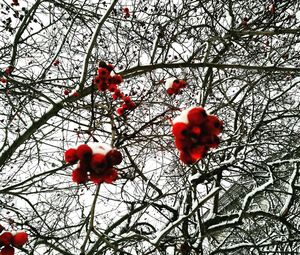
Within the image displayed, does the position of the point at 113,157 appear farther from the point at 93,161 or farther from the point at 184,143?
the point at 184,143

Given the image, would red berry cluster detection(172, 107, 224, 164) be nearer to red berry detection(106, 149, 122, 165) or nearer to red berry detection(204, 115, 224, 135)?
red berry detection(204, 115, 224, 135)

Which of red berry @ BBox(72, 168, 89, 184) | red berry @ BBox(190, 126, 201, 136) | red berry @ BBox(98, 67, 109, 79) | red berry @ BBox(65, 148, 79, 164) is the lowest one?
red berry @ BBox(72, 168, 89, 184)

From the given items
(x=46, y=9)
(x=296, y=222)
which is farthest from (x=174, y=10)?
(x=296, y=222)

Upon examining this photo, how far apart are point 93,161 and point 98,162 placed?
0.08 feet

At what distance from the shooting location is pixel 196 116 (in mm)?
1479

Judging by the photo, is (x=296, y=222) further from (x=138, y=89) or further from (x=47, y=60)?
(x=47, y=60)

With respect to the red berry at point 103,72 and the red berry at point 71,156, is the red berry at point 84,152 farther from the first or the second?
the red berry at point 103,72

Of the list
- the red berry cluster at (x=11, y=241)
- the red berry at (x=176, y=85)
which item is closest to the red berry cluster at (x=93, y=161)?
the red berry cluster at (x=11, y=241)

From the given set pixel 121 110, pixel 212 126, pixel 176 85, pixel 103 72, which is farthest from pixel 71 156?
pixel 176 85

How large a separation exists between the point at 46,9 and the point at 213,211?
3.90m

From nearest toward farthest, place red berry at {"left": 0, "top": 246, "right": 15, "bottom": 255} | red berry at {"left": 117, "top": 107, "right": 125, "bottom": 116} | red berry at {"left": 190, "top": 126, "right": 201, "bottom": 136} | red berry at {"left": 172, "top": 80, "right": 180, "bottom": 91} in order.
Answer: red berry at {"left": 190, "top": 126, "right": 201, "bottom": 136} < red berry at {"left": 0, "top": 246, "right": 15, "bottom": 255} < red berry at {"left": 117, "top": 107, "right": 125, "bottom": 116} < red berry at {"left": 172, "top": 80, "right": 180, "bottom": 91}

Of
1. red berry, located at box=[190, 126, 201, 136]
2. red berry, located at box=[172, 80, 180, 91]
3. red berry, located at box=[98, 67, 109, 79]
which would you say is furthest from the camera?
red berry, located at box=[172, 80, 180, 91]

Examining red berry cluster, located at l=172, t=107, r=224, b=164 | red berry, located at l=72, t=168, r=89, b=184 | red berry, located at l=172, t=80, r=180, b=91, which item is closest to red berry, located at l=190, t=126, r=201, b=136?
red berry cluster, located at l=172, t=107, r=224, b=164

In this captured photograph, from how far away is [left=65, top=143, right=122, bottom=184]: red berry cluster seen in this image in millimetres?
1544
